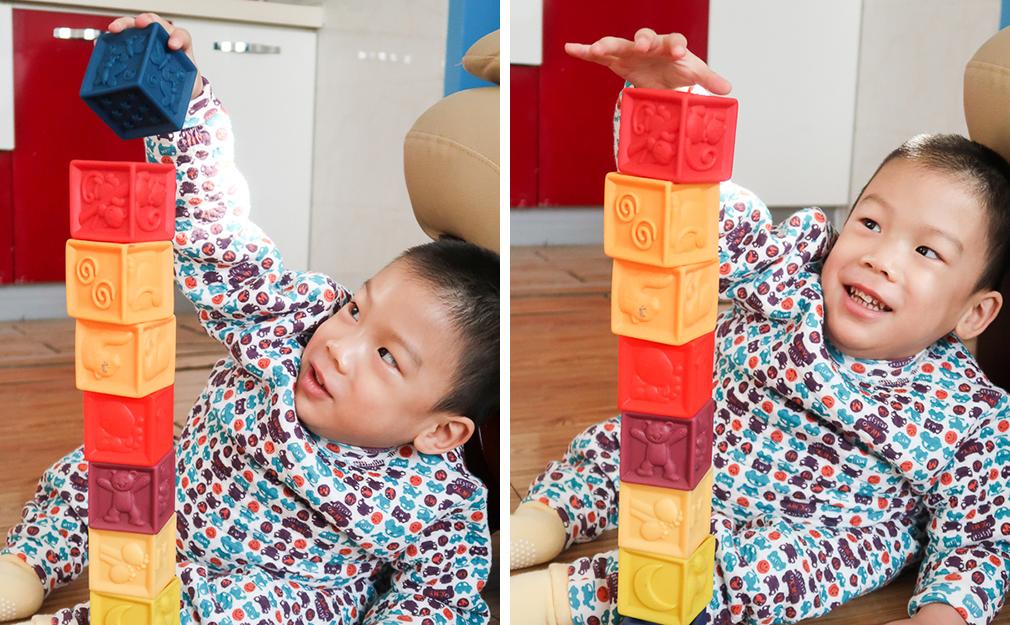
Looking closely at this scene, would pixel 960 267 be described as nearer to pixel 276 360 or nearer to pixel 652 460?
pixel 652 460


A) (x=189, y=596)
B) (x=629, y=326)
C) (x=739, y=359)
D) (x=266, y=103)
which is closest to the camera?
(x=629, y=326)

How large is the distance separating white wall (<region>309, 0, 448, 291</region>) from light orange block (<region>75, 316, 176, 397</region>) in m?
0.81

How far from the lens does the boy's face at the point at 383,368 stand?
28.5 inches

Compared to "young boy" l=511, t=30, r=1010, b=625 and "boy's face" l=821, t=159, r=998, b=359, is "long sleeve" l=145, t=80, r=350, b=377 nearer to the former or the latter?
"young boy" l=511, t=30, r=1010, b=625

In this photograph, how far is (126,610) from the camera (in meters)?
0.59

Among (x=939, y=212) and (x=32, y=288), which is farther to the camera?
(x=32, y=288)

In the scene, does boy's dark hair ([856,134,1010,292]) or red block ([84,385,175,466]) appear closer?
red block ([84,385,175,466])

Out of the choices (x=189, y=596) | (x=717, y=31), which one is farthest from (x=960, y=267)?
(x=717, y=31)

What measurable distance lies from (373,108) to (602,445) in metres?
0.84

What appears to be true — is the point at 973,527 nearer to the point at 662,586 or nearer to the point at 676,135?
the point at 662,586

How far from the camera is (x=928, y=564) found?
0.80 m

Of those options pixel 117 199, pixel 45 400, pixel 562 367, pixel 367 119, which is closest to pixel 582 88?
pixel 367 119

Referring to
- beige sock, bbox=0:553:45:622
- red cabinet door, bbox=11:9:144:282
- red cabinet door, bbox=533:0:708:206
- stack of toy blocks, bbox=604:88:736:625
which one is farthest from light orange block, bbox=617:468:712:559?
red cabinet door, bbox=533:0:708:206

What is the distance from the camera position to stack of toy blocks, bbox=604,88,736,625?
521mm
